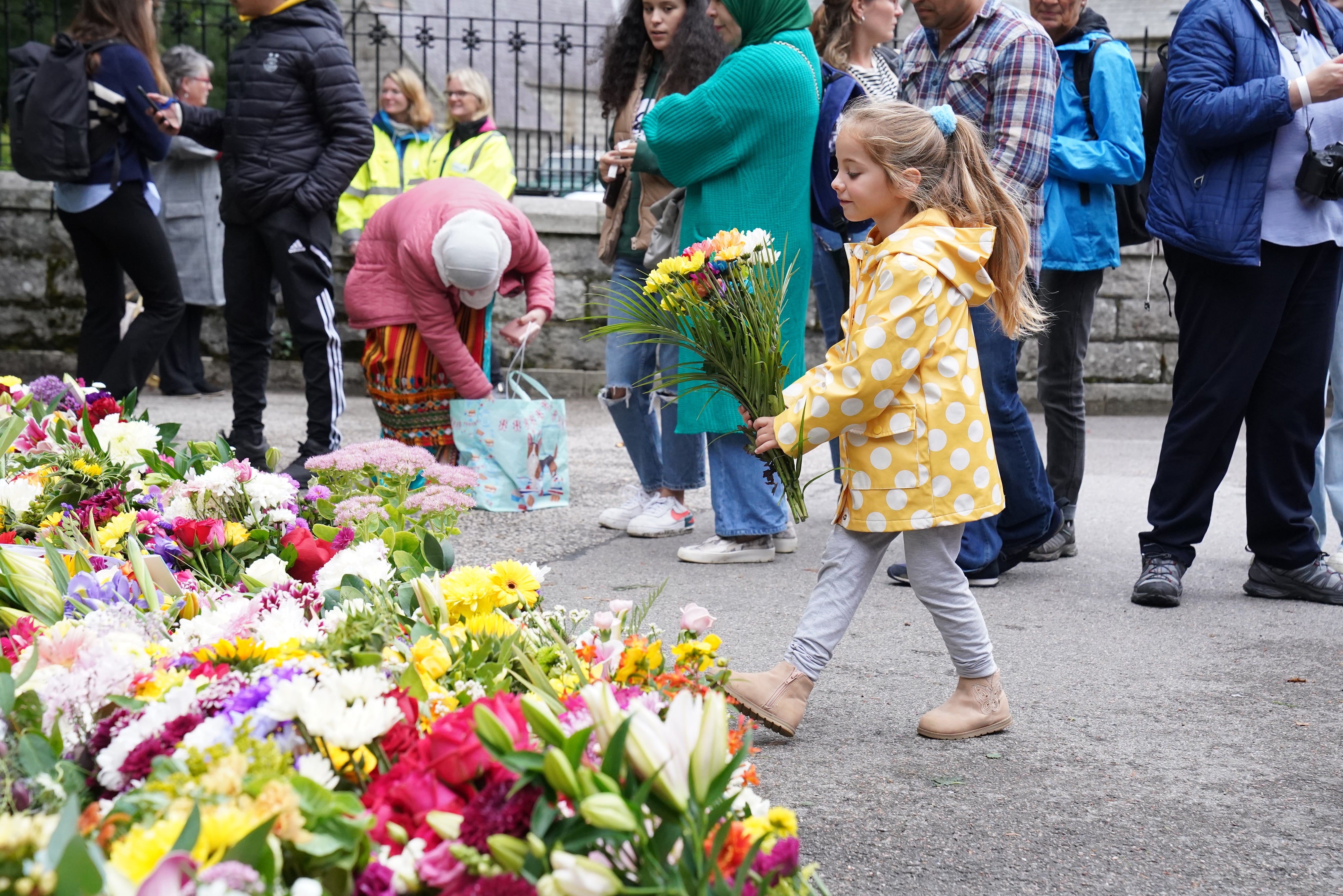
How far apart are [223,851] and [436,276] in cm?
401

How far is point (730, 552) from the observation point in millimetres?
4668

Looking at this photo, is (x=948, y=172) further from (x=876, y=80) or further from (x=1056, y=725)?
(x=876, y=80)

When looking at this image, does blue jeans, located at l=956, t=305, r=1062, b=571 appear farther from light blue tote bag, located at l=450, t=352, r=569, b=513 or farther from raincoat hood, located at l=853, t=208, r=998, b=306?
light blue tote bag, located at l=450, t=352, r=569, b=513

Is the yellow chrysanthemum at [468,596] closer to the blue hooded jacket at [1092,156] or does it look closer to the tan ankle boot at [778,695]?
the tan ankle boot at [778,695]

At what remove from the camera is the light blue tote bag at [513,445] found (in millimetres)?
5340

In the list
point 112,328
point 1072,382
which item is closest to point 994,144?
point 1072,382

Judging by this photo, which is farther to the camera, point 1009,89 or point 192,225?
point 192,225

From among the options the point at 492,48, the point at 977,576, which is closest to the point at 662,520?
the point at 977,576

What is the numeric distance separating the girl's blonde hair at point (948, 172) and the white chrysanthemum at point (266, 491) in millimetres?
1470

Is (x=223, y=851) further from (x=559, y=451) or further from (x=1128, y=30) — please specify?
(x=1128, y=30)

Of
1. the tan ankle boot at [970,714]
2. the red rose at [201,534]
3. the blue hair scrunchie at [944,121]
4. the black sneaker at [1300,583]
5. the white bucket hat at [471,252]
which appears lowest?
the black sneaker at [1300,583]

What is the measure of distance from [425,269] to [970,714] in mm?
2976

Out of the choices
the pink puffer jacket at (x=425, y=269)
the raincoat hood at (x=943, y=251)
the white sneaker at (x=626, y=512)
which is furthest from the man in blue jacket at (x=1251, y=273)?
the pink puffer jacket at (x=425, y=269)

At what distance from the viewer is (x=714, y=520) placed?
5.27 metres
